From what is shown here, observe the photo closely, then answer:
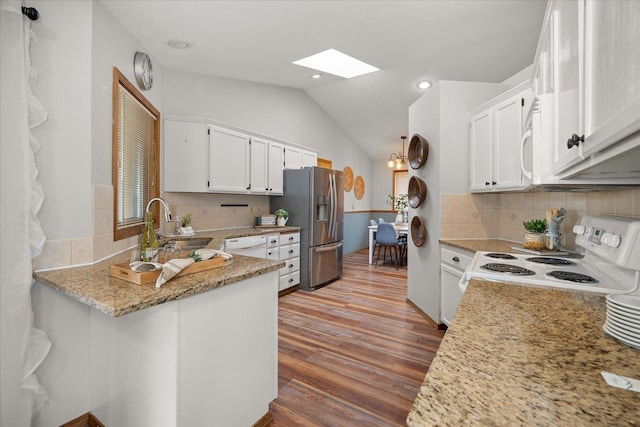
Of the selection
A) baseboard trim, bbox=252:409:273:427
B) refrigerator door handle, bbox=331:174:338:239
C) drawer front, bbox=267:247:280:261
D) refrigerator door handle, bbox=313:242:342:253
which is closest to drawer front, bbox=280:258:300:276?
drawer front, bbox=267:247:280:261

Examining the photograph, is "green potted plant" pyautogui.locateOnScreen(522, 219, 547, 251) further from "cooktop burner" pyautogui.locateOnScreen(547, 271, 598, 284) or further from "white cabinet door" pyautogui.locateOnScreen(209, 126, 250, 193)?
"white cabinet door" pyautogui.locateOnScreen(209, 126, 250, 193)

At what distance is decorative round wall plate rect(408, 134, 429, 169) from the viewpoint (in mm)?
3193

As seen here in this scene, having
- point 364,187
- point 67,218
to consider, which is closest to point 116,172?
point 67,218

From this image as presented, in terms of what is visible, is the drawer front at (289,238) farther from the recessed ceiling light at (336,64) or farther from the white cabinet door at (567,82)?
the white cabinet door at (567,82)

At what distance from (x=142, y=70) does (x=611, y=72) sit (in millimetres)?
2909

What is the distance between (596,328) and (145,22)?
3034 millimetres

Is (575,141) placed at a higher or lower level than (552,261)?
higher

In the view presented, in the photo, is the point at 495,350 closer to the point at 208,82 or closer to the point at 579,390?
the point at 579,390

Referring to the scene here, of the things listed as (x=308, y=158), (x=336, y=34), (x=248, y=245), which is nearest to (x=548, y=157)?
(x=336, y=34)

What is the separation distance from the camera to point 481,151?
8.99 feet

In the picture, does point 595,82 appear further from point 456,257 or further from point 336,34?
point 336,34

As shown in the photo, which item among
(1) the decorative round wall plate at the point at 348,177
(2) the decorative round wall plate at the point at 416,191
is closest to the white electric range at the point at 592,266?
→ (2) the decorative round wall plate at the point at 416,191

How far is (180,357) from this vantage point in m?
1.20

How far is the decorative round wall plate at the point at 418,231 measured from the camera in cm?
324
